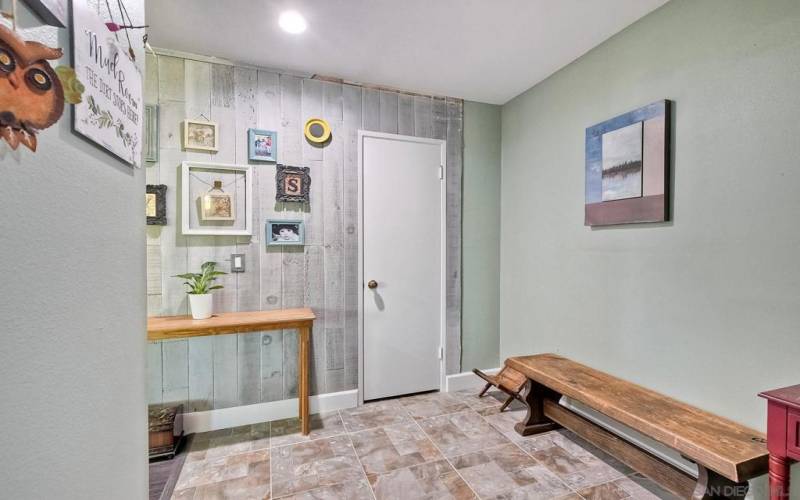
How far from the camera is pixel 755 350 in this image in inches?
61.3

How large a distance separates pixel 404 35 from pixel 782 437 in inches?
99.7

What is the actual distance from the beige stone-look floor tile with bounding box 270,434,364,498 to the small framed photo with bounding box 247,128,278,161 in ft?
6.31

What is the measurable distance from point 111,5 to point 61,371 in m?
0.83

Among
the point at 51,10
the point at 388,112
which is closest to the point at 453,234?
the point at 388,112

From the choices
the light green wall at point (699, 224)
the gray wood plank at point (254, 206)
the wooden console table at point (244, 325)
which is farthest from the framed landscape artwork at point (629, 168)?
the gray wood plank at point (254, 206)

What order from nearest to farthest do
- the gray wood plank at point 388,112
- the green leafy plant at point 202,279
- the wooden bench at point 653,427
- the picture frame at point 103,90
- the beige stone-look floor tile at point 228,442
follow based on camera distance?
the picture frame at point 103,90
the wooden bench at point 653,427
the beige stone-look floor tile at point 228,442
the green leafy plant at point 202,279
the gray wood plank at point 388,112

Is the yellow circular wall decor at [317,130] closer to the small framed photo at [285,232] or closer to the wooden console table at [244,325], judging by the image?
the small framed photo at [285,232]

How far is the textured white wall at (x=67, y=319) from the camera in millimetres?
533

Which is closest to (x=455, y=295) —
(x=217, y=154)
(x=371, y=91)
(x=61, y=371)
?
(x=371, y=91)

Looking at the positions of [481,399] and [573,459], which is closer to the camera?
[573,459]

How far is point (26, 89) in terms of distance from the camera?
0.54 metres

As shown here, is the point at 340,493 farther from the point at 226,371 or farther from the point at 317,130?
the point at 317,130

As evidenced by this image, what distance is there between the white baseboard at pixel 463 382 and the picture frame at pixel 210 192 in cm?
202

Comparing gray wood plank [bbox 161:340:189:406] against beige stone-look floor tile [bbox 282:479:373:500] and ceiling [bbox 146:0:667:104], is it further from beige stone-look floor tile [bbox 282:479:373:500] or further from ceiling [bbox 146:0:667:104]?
ceiling [bbox 146:0:667:104]
